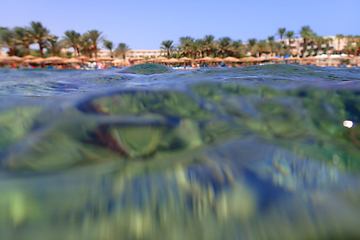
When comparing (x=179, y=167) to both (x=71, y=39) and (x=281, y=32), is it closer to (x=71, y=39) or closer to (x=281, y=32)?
(x=71, y=39)

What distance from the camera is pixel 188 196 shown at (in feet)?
2.23

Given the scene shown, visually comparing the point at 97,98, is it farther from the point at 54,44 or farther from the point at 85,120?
the point at 54,44

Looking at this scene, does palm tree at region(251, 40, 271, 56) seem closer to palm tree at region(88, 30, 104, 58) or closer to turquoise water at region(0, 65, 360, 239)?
palm tree at region(88, 30, 104, 58)

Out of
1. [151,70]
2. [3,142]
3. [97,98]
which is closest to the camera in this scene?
[3,142]

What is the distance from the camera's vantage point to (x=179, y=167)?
810mm

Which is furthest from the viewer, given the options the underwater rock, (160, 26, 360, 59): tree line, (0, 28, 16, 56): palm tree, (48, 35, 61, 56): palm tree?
(160, 26, 360, 59): tree line

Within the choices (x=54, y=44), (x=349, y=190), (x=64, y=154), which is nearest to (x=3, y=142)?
(x=64, y=154)

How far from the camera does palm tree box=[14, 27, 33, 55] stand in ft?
86.8

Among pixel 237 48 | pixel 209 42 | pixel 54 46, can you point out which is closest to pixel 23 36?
pixel 54 46

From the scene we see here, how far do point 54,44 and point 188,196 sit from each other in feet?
124

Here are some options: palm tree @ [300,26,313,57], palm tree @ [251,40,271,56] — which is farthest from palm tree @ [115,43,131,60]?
palm tree @ [300,26,313,57]

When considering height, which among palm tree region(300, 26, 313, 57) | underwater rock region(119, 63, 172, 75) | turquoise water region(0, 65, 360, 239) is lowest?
turquoise water region(0, 65, 360, 239)

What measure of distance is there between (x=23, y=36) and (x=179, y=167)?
34.8 meters

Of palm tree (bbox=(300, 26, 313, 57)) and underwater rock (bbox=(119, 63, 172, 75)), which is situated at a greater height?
palm tree (bbox=(300, 26, 313, 57))
